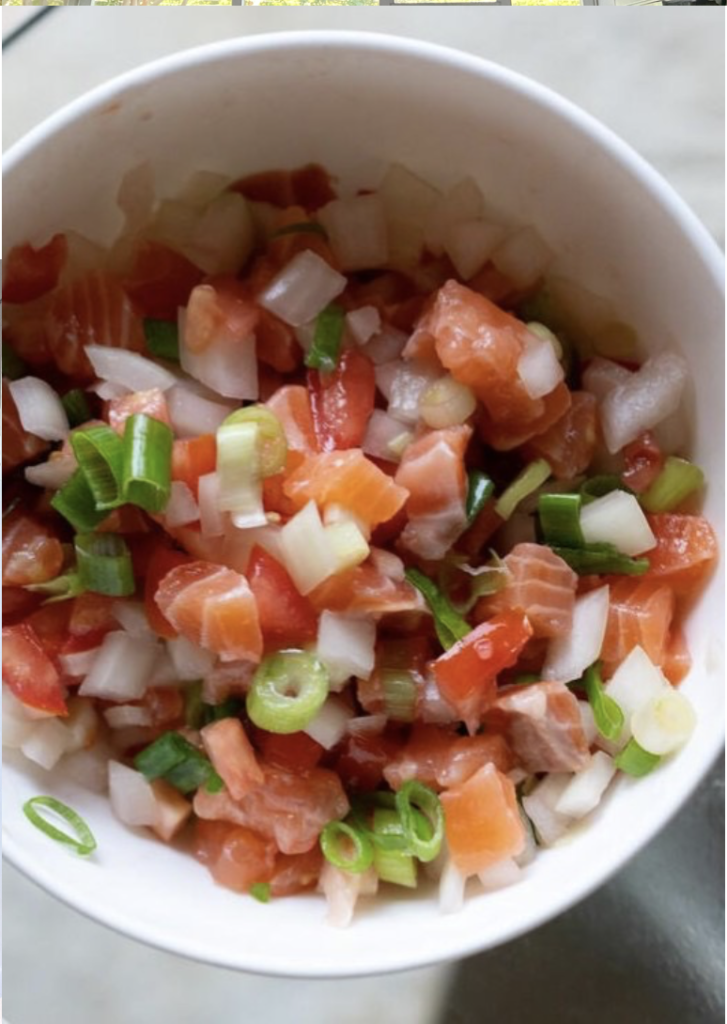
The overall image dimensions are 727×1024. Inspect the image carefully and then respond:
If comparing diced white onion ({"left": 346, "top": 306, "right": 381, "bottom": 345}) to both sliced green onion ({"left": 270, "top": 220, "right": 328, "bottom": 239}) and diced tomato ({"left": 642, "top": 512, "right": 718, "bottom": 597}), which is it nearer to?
sliced green onion ({"left": 270, "top": 220, "right": 328, "bottom": 239})

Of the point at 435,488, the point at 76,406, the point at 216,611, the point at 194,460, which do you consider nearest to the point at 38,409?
the point at 76,406

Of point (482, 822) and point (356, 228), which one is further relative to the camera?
point (356, 228)

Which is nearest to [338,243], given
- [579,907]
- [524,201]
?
[524,201]

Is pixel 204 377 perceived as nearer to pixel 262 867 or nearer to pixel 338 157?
pixel 338 157

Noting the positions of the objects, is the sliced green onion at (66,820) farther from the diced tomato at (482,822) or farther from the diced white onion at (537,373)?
the diced white onion at (537,373)

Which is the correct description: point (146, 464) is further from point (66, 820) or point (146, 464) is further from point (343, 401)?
point (66, 820)

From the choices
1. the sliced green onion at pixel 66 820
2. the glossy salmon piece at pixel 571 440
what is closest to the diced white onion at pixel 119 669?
the sliced green onion at pixel 66 820
